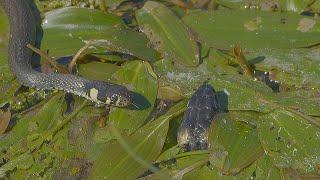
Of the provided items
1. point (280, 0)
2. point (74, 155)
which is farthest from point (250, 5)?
point (74, 155)

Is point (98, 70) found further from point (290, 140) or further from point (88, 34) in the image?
point (290, 140)

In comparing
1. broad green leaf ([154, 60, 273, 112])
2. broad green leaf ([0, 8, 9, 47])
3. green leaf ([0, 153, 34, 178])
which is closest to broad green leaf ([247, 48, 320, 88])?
broad green leaf ([154, 60, 273, 112])

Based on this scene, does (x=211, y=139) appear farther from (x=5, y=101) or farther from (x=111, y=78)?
(x=5, y=101)

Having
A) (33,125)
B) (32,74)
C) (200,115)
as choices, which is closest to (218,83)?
(200,115)

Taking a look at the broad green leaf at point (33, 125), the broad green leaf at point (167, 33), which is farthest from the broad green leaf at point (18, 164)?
the broad green leaf at point (167, 33)

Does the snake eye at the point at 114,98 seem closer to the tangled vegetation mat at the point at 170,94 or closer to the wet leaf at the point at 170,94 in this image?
the tangled vegetation mat at the point at 170,94

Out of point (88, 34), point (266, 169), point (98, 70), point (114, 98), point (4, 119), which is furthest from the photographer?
point (88, 34)
